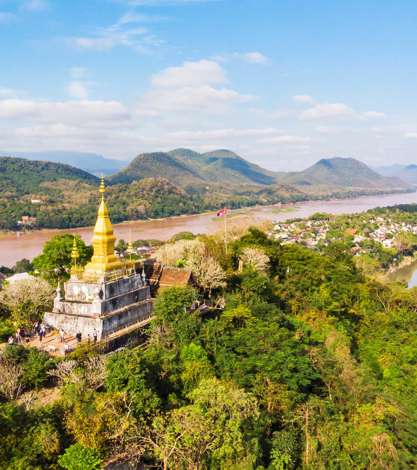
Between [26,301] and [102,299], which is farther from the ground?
[102,299]

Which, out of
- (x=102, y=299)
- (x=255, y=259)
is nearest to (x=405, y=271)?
(x=255, y=259)

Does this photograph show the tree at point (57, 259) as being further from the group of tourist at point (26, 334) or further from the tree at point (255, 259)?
the tree at point (255, 259)

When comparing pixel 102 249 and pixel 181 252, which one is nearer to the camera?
pixel 102 249

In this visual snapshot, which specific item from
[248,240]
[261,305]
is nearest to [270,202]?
[248,240]

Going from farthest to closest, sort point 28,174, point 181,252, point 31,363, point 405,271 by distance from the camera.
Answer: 1. point 28,174
2. point 405,271
3. point 181,252
4. point 31,363

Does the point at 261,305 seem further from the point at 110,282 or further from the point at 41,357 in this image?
the point at 41,357

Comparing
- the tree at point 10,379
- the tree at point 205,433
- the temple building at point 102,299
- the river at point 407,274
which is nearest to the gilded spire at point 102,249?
the temple building at point 102,299

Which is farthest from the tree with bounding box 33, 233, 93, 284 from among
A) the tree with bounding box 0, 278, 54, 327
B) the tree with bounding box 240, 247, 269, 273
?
the tree with bounding box 240, 247, 269, 273

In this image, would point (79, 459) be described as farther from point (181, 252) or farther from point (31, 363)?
point (181, 252)
